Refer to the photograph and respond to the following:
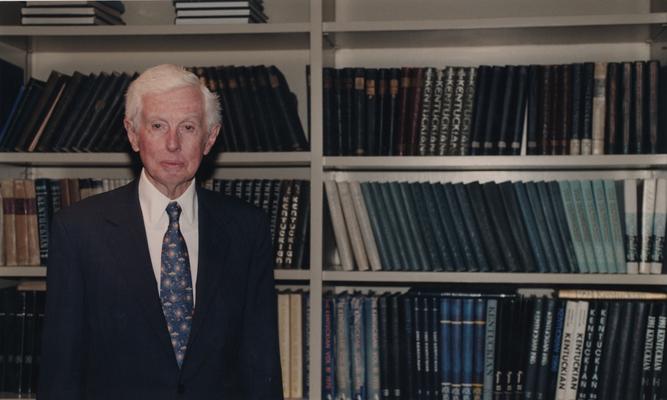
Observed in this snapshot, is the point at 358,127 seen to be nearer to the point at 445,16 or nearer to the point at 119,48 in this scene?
the point at 445,16

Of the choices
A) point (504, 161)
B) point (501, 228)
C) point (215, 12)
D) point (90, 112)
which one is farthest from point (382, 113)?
point (90, 112)

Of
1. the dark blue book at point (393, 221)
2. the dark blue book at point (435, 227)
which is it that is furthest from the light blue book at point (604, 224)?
the dark blue book at point (393, 221)

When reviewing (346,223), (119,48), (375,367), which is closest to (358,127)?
(346,223)

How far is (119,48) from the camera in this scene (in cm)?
266

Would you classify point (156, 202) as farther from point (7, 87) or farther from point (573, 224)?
point (573, 224)

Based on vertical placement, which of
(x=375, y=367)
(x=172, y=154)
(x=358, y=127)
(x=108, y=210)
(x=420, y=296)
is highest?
(x=358, y=127)

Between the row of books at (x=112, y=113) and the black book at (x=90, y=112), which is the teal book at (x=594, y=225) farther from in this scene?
the black book at (x=90, y=112)

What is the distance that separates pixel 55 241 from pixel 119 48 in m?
1.05

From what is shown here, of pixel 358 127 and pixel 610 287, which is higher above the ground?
pixel 358 127

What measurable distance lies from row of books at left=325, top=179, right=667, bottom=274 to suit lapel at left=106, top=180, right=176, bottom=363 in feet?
2.32

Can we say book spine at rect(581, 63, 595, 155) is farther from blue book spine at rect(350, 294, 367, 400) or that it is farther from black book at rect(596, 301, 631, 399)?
blue book spine at rect(350, 294, 367, 400)

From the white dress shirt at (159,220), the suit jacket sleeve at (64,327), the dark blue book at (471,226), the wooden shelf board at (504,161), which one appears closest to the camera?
the suit jacket sleeve at (64,327)

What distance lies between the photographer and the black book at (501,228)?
7.62ft

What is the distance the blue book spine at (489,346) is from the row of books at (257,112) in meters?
0.73
